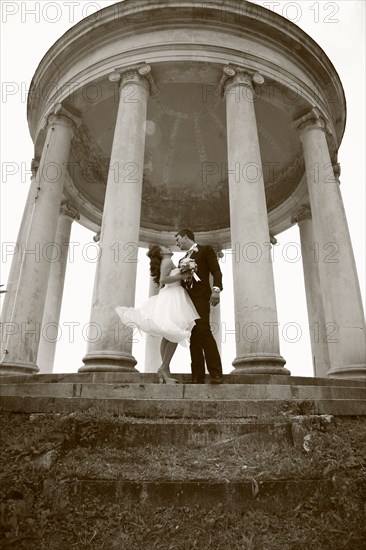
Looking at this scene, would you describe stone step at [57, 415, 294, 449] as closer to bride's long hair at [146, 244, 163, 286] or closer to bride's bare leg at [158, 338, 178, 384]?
bride's bare leg at [158, 338, 178, 384]

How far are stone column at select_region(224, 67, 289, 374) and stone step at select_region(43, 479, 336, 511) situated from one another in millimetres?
7226

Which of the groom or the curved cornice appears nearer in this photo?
the groom

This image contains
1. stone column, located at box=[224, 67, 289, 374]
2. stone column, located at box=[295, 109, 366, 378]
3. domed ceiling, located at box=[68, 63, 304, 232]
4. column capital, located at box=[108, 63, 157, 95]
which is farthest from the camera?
domed ceiling, located at box=[68, 63, 304, 232]

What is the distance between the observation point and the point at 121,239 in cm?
1527

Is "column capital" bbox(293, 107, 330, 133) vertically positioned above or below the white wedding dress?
above

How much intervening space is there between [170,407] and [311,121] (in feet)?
58.8

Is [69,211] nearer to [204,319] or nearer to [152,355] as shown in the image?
[152,355]

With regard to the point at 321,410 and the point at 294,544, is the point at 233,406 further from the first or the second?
the point at 294,544

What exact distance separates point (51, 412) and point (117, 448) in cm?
220

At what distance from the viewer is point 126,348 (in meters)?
14.0

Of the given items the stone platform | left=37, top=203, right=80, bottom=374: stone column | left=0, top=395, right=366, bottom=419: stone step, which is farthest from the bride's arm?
left=37, top=203, right=80, bottom=374: stone column

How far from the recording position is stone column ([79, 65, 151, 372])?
1370cm

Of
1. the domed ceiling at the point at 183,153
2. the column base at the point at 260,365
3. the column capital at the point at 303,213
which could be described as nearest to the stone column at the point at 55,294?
the domed ceiling at the point at 183,153

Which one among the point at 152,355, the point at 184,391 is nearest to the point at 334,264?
the point at 184,391
